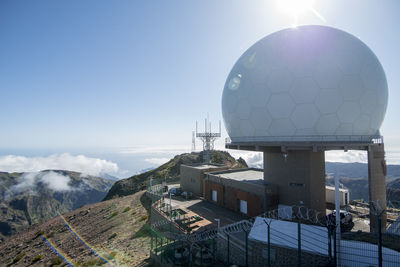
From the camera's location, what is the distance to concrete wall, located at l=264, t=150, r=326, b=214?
49.6 feet

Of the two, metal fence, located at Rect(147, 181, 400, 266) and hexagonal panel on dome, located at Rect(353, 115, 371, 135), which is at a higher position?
hexagonal panel on dome, located at Rect(353, 115, 371, 135)

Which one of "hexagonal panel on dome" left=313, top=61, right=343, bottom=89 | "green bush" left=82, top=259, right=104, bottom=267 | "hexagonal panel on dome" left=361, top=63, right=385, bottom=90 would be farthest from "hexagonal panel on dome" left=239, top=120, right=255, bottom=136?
"green bush" left=82, top=259, right=104, bottom=267

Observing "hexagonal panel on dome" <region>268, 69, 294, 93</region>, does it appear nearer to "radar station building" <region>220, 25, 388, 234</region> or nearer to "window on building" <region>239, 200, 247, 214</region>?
"radar station building" <region>220, 25, 388, 234</region>

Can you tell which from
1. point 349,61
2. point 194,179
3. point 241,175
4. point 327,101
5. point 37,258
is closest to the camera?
point 327,101

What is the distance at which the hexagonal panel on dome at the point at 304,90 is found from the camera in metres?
13.4

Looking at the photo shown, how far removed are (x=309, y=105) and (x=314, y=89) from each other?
1.12 metres

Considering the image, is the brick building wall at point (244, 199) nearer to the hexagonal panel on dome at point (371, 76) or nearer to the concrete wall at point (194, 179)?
the concrete wall at point (194, 179)

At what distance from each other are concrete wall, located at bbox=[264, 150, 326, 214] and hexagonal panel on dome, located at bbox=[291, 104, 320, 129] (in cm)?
276

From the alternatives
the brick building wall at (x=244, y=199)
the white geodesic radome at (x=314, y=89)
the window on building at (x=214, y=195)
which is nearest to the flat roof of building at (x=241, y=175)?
the brick building wall at (x=244, y=199)

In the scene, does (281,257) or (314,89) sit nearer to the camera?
(281,257)

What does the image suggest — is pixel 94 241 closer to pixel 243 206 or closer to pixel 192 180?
pixel 192 180

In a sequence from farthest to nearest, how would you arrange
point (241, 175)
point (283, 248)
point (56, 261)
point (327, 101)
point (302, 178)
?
point (241, 175) < point (56, 261) < point (302, 178) < point (327, 101) < point (283, 248)

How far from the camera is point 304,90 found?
44.4ft

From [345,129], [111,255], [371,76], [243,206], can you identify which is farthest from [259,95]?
[111,255]
